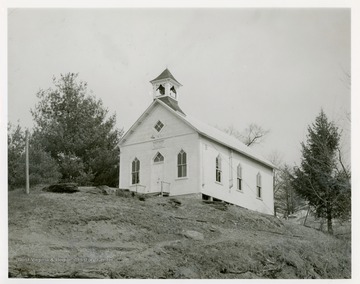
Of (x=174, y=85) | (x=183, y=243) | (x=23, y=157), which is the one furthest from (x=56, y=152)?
(x=183, y=243)

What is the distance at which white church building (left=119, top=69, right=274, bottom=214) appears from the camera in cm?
2483

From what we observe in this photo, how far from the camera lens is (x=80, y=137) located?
1027 inches

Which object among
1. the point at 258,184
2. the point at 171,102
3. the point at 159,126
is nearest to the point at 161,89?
the point at 171,102

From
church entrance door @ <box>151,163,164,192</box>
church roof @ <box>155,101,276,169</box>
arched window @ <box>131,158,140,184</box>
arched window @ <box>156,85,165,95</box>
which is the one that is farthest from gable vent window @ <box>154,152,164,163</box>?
arched window @ <box>156,85,165,95</box>

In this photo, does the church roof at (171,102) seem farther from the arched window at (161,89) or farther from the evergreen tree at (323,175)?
the evergreen tree at (323,175)

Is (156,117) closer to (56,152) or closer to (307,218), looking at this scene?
(56,152)

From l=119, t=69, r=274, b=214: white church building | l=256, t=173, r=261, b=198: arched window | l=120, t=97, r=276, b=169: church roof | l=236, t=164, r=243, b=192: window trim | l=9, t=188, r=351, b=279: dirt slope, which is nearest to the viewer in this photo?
l=9, t=188, r=351, b=279: dirt slope

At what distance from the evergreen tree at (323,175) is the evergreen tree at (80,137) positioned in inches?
257

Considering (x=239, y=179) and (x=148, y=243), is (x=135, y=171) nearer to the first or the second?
(x=239, y=179)

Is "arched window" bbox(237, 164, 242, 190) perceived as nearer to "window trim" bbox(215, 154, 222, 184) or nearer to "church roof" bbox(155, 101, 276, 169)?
"church roof" bbox(155, 101, 276, 169)

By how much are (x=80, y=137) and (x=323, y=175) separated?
885 cm

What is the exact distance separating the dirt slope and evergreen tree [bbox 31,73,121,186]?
2.11 metres

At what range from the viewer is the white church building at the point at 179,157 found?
81.5 ft

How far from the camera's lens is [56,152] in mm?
25375
